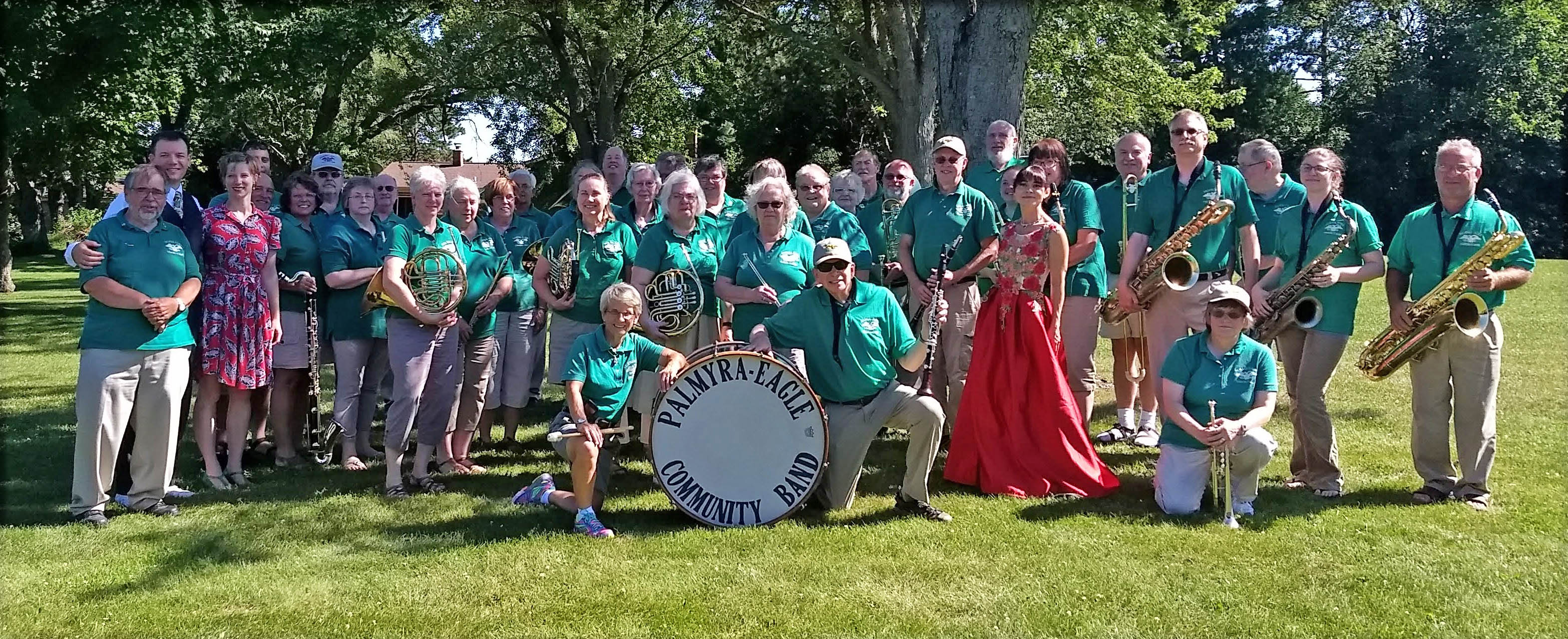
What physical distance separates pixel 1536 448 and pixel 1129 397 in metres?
2.61

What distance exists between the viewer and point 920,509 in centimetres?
575

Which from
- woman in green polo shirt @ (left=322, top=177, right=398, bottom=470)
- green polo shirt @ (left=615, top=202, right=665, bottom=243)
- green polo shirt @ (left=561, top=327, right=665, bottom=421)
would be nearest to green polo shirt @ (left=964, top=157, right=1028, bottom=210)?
green polo shirt @ (left=615, top=202, right=665, bottom=243)

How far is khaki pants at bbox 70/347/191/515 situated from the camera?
18.0ft

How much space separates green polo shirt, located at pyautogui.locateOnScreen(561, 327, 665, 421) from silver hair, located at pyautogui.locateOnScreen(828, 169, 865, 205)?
277cm

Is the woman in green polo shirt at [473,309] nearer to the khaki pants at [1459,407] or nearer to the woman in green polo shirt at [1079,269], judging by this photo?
the woman in green polo shirt at [1079,269]

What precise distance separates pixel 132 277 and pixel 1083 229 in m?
5.25

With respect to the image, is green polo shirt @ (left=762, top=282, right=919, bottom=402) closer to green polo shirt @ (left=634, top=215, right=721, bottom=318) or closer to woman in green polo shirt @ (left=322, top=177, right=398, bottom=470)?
green polo shirt @ (left=634, top=215, right=721, bottom=318)

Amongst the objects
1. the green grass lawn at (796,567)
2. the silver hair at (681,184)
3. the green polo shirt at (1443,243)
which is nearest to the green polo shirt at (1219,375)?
the green grass lawn at (796,567)

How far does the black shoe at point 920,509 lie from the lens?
5.62 m

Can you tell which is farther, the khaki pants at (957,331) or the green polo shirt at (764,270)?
the khaki pants at (957,331)

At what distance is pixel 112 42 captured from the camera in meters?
13.7

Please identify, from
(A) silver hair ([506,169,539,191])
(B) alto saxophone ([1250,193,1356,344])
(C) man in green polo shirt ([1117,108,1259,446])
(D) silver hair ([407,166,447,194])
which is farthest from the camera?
(A) silver hair ([506,169,539,191])

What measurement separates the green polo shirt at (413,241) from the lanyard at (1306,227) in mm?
4776

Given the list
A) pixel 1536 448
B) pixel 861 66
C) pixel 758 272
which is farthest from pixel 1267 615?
pixel 861 66
